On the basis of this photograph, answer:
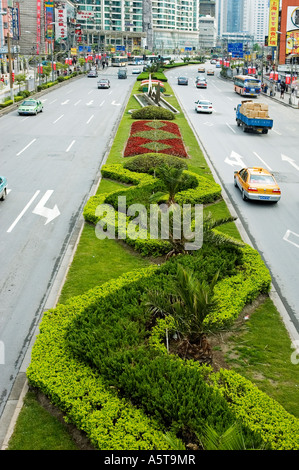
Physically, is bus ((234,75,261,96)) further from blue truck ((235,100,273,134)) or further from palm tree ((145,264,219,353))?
palm tree ((145,264,219,353))

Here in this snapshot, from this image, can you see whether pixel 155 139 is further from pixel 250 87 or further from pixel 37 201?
pixel 250 87

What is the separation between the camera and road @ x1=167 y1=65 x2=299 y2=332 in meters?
17.0

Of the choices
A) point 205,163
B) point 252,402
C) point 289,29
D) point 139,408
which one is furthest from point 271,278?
point 289,29

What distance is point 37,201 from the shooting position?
2356 cm

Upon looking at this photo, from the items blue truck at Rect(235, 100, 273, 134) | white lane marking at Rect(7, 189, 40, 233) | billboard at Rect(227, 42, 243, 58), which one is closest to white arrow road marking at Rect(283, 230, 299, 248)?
white lane marking at Rect(7, 189, 40, 233)

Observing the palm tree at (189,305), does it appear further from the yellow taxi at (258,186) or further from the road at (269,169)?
the yellow taxi at (258,186)

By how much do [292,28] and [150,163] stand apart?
85.4 m

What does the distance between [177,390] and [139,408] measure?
2.34ft

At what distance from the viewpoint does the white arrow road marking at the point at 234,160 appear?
32219 mm

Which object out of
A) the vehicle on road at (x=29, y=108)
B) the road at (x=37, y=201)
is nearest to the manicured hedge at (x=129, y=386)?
the road at (x=37, y=201)

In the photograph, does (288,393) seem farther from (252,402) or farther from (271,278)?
(271,278)

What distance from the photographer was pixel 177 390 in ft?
30.6

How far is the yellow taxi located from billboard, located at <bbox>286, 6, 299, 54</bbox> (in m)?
80.0
